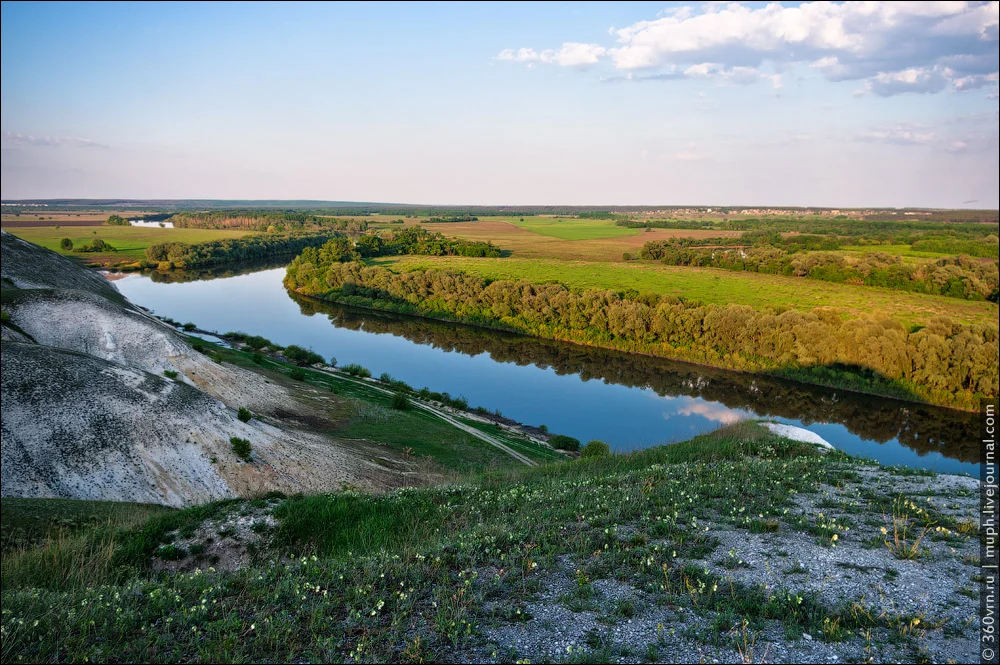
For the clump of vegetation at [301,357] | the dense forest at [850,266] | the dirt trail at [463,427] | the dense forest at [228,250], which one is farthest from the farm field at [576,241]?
the dirt trail at [463,427]

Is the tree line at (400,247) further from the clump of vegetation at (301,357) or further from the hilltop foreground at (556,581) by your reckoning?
the hilltop foreground at (556,581)

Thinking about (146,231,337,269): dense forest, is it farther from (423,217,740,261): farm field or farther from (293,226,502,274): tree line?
(423,217,740,261): farm field

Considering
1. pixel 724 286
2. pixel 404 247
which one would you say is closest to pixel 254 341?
pixel 724 286

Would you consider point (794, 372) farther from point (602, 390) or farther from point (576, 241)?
point (576, 241)

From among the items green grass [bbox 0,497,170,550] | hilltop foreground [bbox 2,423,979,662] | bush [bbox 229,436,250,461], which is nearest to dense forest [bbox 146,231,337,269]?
Result: bush [bbox 229,436,250,461]

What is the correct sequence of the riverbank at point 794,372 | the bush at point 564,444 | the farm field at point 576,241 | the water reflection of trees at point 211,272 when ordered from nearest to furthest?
the bush at point 564,444 → the riverbank at point 794,372 → the water reflection of trees at point 211,272 → the farm field at point 576,241

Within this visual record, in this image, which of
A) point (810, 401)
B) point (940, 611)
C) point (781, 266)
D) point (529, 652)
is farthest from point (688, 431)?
point (781, 266)
